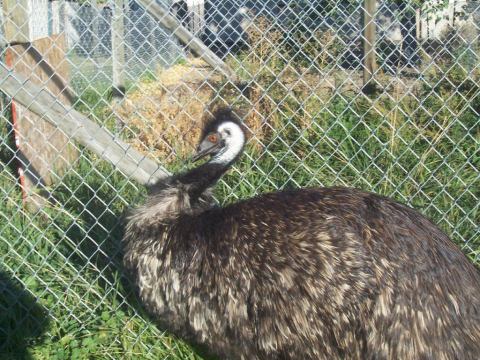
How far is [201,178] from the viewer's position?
11.2ft

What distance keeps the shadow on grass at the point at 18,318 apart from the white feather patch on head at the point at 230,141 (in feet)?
4.12

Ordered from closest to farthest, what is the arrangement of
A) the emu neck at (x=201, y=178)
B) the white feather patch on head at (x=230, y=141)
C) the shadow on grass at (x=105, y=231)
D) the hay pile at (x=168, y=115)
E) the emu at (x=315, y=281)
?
the emu at (x=315, y=281) < the emu neck at (x=201, y=178) < the white feather patch on head at (x=230, y=141) < the shadow on grass at (x=105, y=231) < the hay pile at (x=168, y=115)

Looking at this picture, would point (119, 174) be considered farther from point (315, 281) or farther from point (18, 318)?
point (315, 281)

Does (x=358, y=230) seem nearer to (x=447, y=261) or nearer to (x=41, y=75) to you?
(x=447, y=261)

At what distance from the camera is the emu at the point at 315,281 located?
272 cm

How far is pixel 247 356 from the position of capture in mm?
2949

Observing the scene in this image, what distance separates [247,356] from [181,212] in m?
0.75

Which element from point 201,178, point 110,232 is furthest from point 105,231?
point 201,178

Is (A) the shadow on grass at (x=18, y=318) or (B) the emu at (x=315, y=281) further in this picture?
(A) the shadow on grass at (x=18, y=318)

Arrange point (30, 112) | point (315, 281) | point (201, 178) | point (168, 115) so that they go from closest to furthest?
point (315, 281)
point (201, 178)
point (30, 112)
point (168, 115)

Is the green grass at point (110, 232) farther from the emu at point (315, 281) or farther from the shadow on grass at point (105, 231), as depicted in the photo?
the emu at point (315, 281)

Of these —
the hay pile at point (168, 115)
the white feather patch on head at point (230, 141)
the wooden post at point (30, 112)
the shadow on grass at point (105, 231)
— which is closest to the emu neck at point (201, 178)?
the white feather patch on head at point (230, 141)

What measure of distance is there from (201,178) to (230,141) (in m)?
0.26

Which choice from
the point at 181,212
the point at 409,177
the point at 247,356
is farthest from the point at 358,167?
the point at 247,356
